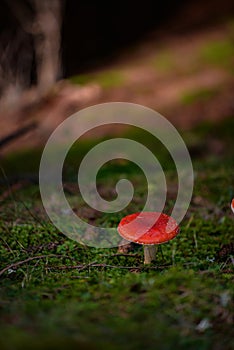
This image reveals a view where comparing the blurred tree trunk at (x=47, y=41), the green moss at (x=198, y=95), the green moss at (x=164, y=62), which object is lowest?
the green moss at (x=198, y=95)

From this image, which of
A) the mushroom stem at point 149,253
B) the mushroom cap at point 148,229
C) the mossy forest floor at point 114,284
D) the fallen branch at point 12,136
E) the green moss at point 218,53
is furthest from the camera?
the green moss at point 218,53

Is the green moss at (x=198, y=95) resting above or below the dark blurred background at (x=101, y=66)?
below

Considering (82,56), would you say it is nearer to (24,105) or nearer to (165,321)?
(24,105)

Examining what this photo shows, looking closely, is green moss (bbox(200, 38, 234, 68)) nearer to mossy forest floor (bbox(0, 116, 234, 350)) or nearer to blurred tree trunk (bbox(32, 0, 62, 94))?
blurred tree trunk (bbox(32, 0, 62, 94))

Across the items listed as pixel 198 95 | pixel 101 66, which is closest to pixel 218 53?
pixel 198 95

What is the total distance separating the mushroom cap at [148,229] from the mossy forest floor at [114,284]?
0.68ft

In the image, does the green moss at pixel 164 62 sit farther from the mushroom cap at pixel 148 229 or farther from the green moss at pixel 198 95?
the mushroom cap at pixel 148 229

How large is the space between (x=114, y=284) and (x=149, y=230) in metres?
0.56

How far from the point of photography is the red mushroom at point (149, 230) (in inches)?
110

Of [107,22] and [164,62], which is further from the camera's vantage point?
[107,22]

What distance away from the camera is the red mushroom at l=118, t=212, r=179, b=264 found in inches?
110

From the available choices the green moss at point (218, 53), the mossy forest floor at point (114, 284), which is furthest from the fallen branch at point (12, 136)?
the green moss at point (218, 53)

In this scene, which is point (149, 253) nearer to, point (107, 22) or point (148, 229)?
point (148, 229)

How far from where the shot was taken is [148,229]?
2.83 meters
